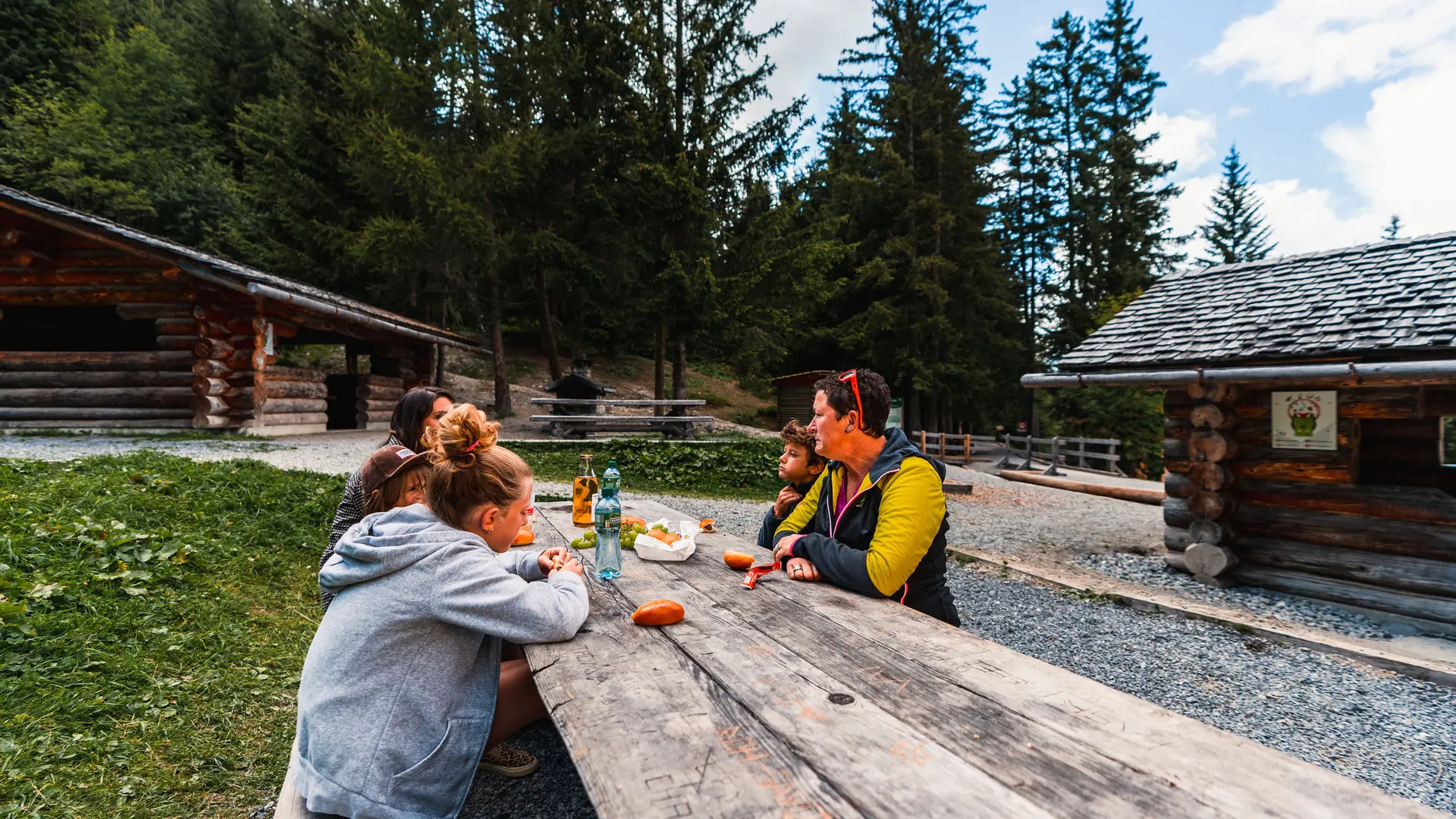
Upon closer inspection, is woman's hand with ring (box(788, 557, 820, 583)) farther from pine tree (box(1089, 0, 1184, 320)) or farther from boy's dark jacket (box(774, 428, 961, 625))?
pine tree (box(1089, 0, 1184, 320))

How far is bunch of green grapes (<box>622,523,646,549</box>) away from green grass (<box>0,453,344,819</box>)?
5.59 ft

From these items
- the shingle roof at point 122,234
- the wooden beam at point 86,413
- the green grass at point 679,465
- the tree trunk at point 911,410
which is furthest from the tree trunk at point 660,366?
the tree trunk at point 911,410

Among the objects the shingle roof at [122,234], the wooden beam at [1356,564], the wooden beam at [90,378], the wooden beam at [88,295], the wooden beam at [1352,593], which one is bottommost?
the wooden beam at [1352,593]

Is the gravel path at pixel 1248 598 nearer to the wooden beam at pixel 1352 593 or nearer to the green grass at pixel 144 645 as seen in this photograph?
the wooden beam at pixel 1352 593

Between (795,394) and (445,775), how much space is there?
27.4m

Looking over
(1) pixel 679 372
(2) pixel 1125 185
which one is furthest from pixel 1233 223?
(1) pixel 679 372

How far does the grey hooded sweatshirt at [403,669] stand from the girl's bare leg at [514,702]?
1.45ft

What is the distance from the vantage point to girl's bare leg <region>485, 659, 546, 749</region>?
2377 mm

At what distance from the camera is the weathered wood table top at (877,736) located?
1.18 meters

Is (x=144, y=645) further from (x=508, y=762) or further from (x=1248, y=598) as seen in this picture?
(x=1248, y=598)

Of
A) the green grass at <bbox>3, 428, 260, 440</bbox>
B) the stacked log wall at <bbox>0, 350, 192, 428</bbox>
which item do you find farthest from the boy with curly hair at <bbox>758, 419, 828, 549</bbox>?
the stacked log wall at <bbox>0, 350, 192, 428</bbox>

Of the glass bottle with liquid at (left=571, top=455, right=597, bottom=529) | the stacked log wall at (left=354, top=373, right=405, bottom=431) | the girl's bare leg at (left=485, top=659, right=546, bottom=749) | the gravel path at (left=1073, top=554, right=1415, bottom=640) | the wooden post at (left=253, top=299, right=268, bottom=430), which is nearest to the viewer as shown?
the girl's bare leg at (left=485, top=659, right=546, bottom=749)

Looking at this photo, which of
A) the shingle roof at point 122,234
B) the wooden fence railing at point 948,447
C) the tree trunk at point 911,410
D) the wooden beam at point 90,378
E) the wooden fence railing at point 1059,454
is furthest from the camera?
the tree trunk at point 911,410

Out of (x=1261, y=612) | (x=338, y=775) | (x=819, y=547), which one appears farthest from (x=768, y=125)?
(x=338, y=775)
